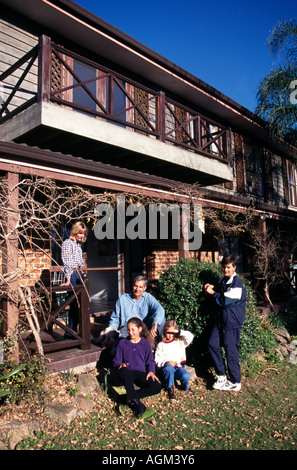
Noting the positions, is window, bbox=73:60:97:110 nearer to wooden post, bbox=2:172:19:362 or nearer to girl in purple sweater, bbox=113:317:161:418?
wooden post, bbox=2:172:19:362

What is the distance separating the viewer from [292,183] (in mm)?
16719

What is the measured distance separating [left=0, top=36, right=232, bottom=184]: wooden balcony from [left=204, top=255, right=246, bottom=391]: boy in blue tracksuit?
3367mm

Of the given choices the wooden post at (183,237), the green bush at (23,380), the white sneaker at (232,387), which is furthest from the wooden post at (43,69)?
the white sneaker at (232,387)

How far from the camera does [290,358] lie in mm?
6168

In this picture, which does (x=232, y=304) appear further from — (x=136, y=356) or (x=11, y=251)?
(x=11, y=251)

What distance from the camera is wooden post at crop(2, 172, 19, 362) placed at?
13.2ft

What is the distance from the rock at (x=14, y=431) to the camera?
10.0ft

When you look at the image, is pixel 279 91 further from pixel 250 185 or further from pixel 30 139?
pixel 30 139

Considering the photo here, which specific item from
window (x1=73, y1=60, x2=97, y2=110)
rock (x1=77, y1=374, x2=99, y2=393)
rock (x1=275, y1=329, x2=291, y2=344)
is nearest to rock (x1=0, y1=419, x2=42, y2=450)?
rock (x1=77, y1=374, x2=99, y2=393)

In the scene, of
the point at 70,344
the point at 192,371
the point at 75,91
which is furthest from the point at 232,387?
the point at 75,91

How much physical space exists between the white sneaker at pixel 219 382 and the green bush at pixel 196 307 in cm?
53

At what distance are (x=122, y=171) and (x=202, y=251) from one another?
5.94 meters

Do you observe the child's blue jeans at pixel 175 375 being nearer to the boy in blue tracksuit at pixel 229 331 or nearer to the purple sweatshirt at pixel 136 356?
the purple sweatshirt at pixel 136 356
